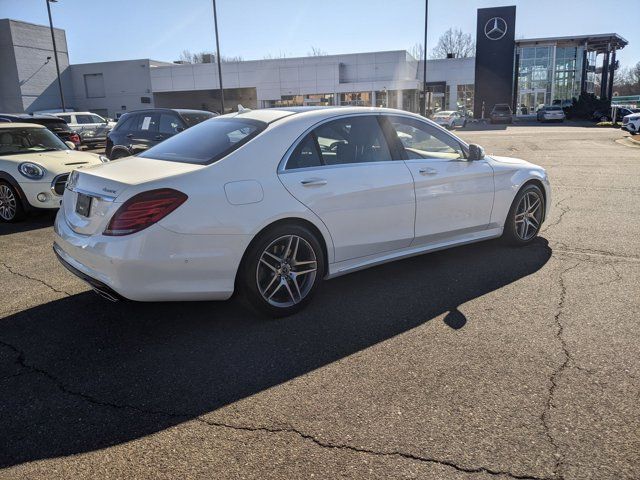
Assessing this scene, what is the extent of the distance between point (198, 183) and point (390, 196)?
1744 mm

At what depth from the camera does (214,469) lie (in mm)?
2424

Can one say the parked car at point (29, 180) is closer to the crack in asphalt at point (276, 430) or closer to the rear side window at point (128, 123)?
the rear side window at point (128, 123)

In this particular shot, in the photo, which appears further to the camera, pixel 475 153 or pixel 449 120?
pixel 449 120

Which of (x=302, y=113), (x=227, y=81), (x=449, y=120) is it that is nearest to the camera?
(x=302, y=113)

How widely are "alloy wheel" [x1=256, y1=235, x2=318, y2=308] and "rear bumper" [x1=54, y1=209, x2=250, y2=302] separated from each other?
0.28 meters

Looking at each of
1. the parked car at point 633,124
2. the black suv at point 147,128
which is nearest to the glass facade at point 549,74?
the parked car at point 633,124

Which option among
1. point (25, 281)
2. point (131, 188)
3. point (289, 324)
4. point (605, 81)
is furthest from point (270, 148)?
point (605, 81)

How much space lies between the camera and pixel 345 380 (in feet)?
10.4

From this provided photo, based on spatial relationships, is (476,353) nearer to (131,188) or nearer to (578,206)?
(131,188)

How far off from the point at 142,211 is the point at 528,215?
4.37m

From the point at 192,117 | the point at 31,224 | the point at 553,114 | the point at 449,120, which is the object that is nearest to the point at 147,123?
the point at 192,117

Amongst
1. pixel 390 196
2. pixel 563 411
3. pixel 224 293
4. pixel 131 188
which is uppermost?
pixel 131 188

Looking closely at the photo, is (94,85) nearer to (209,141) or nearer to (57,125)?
(57,125)

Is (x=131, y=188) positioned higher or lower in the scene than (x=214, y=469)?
higher
